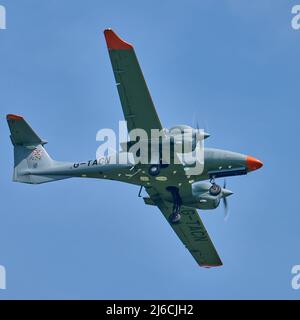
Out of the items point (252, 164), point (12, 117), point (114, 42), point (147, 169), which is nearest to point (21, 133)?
point (12, 117)

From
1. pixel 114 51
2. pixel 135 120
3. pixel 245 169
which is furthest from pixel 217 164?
pixel 114 51

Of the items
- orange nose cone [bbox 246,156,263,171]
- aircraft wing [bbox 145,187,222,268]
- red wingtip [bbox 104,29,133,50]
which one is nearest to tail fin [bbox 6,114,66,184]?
aircraft wing [bbox 145,187,222,268]

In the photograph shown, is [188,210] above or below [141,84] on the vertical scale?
below

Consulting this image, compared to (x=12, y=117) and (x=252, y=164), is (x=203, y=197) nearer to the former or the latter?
(x=252, y=164)

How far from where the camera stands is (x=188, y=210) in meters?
70.4

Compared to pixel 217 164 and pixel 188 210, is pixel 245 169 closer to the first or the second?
pixel 217 164

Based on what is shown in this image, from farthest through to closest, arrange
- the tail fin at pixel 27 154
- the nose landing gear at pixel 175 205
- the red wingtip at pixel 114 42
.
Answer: the tail fin at pixel 27 154, the nose landing gear at pixel 175 205, the red wingtip at pixel 114 42

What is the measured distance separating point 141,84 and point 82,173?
9438 millimetres

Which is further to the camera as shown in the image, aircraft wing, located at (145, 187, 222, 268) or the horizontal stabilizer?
aircraft wing, located at (145, 187, 222, 268)

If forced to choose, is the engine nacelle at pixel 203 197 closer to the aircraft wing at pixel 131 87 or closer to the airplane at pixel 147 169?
the airplane at pixel 147 169

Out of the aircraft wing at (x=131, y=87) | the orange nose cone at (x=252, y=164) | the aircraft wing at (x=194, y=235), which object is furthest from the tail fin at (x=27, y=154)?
the orange nose cone at (x=252, y=164)

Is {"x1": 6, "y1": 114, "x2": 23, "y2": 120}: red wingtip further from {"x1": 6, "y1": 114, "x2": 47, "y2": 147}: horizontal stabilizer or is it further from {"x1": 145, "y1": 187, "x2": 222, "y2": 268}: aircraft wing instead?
{"x1": 145, "y1": 187, "x2": 222, "y2": 268}: aircraft wing

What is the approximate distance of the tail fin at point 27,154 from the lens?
6788cm

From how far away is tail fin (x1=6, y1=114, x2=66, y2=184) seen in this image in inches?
2672
